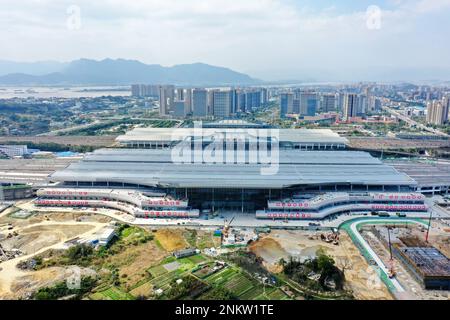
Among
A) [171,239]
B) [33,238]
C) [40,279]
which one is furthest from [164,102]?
[40,279]

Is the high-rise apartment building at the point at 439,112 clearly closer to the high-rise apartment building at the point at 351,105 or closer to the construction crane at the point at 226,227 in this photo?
the high-rise apartment building at the point at 351,105

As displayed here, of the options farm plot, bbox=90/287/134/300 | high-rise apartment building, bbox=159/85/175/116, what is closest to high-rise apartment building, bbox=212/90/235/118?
high-rise apartment building, bbox=159/85/175/116

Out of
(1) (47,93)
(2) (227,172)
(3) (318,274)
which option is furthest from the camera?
(1) (47,93)

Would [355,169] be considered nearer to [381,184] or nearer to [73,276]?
[381,184]

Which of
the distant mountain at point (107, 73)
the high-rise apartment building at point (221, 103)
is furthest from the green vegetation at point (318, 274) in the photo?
the distant mountain at point (107, 73)

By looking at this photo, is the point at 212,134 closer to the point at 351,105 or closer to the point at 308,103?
the point at 308,103

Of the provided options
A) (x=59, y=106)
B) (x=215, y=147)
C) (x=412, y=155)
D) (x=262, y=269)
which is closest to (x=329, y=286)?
(x=262, y=269)
